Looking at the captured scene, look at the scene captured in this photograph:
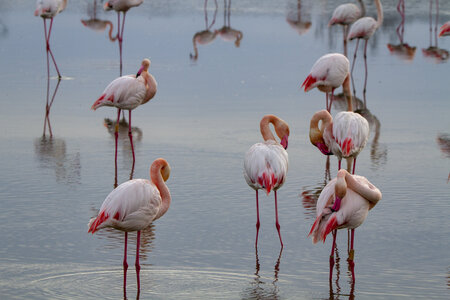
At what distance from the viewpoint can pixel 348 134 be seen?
6.73m

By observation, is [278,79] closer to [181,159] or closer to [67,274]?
[181,159]

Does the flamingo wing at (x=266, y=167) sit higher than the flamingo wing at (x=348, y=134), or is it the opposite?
the flamingo wing at (x=348, y=134)

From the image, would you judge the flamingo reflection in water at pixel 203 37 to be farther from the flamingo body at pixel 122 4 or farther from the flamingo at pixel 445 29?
the flamingo at pixel 445 29

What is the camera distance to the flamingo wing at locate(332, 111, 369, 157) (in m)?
6.73

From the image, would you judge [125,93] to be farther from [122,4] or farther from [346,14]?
[346,14]

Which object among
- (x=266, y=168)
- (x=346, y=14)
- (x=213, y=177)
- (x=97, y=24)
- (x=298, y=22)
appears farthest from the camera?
(x=298, y=22)

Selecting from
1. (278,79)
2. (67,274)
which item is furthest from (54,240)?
(278,79)

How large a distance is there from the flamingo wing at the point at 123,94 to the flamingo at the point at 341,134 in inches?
84.6

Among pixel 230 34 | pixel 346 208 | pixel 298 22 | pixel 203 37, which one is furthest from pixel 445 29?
pixel 346 208

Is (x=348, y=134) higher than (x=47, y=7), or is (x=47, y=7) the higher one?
(x=47, y=7)

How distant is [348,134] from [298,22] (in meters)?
13.6

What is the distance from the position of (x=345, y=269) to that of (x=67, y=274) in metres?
1.80

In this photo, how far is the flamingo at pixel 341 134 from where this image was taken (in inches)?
265

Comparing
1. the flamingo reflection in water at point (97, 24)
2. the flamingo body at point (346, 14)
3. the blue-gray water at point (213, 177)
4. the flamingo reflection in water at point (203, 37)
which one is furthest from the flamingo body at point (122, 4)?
the flamingo body at point (346, 14)
